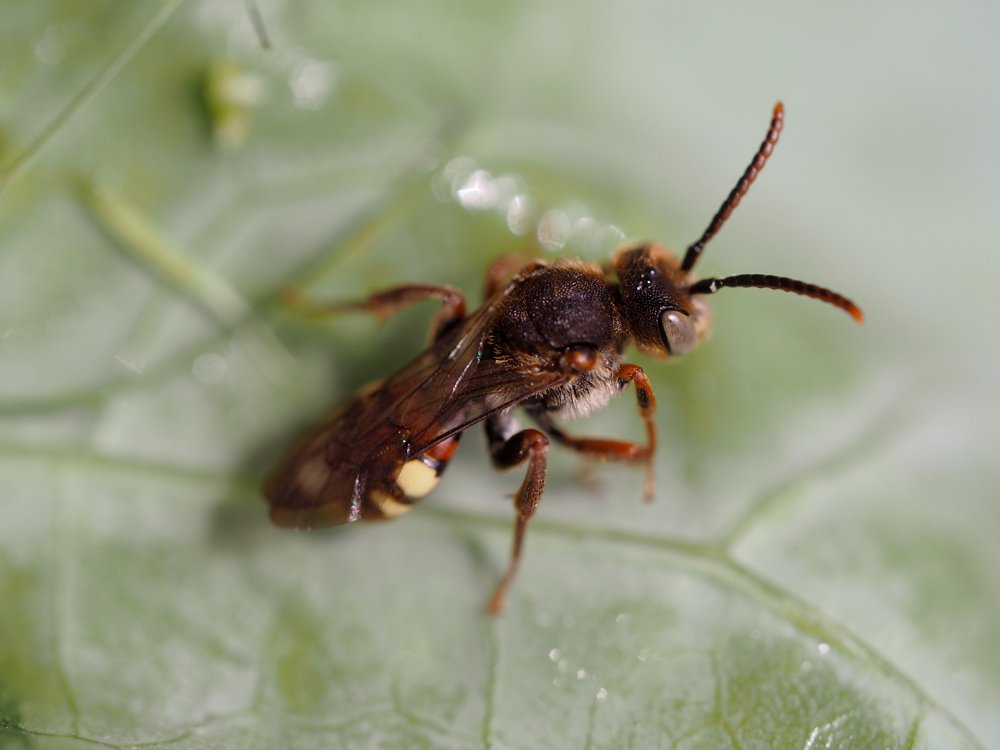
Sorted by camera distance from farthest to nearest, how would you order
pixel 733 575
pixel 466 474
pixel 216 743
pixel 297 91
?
pixel 297 91
pixel 466 474
pixel 733 575
pixel 216 743

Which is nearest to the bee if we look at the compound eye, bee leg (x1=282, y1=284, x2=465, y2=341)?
the compound eye

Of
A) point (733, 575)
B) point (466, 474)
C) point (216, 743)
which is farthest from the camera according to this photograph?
point (466, 474)

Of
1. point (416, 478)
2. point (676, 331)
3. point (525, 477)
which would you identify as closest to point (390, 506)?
point (416, 478)

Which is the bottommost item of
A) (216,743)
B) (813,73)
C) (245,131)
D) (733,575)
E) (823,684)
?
(216,743)

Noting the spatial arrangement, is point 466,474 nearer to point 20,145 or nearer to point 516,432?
point 516,432

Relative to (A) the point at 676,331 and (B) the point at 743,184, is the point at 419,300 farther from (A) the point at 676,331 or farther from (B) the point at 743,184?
(B) the point at 743,184

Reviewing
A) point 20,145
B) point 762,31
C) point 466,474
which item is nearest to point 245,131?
point 20,145
